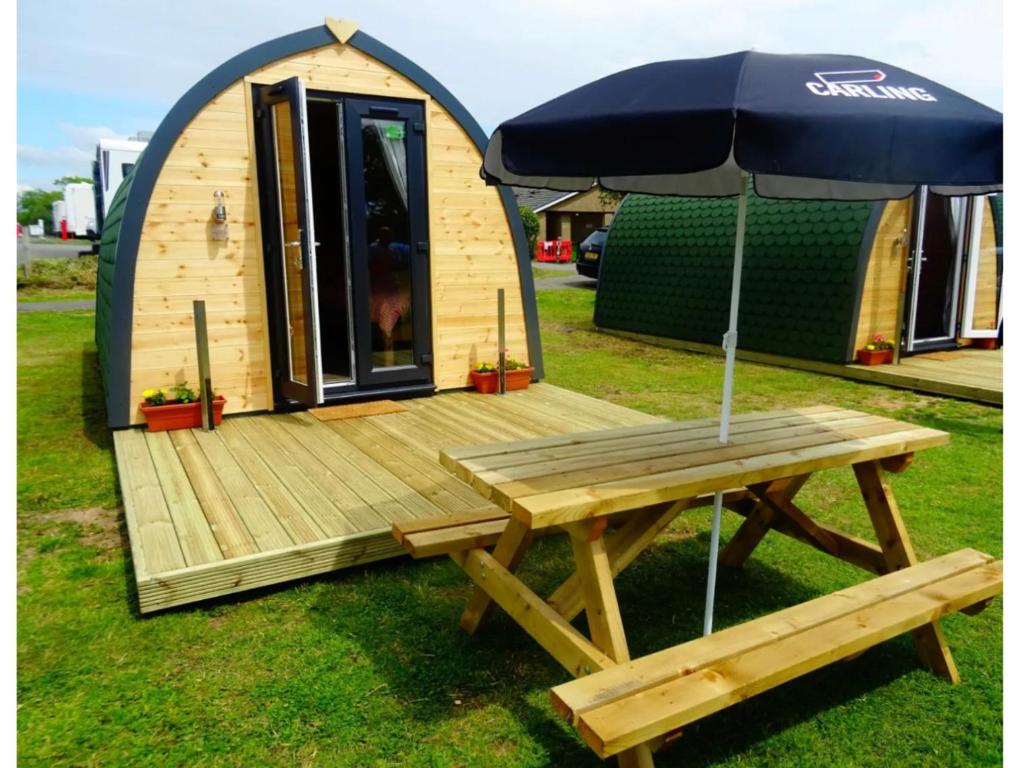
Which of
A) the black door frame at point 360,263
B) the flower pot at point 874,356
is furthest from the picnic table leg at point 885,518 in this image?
the flower pot at point 874,356

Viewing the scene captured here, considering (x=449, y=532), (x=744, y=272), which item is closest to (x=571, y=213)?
(x=744, y=272)

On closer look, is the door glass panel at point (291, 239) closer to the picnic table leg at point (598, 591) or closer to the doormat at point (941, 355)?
the picnic table leg at point (598, 591)

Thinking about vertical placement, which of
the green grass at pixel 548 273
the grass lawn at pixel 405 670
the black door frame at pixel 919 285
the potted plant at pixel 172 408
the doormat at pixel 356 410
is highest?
the green grass at pixel 548 273

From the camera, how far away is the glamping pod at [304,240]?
541 centimetres

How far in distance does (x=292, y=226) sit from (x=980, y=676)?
16.3 ft

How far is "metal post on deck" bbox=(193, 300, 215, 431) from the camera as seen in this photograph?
5.36 meters

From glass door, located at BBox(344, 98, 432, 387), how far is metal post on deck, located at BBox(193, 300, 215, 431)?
1.18m

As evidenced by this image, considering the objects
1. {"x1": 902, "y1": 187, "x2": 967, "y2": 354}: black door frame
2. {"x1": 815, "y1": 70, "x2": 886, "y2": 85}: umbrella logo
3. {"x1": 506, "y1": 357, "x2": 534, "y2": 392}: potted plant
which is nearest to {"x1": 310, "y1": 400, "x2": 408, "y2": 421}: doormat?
{"x1": 506, "y1": 357, "x2": 534, "y2": 392}: potted plant

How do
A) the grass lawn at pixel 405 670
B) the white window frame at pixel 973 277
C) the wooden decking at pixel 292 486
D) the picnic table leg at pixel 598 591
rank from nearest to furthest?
the picnic table leg at pixel 598 591, the grass lawn at pixel 405 670, the wooden decking at pixel 292 486, the white window frame at pixel 973 277

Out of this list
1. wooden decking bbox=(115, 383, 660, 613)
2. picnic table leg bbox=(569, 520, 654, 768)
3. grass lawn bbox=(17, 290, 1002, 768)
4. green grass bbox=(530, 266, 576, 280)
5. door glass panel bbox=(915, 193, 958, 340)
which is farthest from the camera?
green grass bbox=(530, 266, 576, 280)

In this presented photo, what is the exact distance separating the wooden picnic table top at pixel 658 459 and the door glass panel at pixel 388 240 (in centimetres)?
364

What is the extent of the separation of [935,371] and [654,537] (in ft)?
22.9

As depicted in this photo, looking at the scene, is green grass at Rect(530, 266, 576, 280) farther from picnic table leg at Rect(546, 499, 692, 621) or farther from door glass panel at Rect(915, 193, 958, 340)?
picnic table leg at Rect(546, 499, 692, 621)

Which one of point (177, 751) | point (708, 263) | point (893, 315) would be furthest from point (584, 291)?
point (177, 751)
